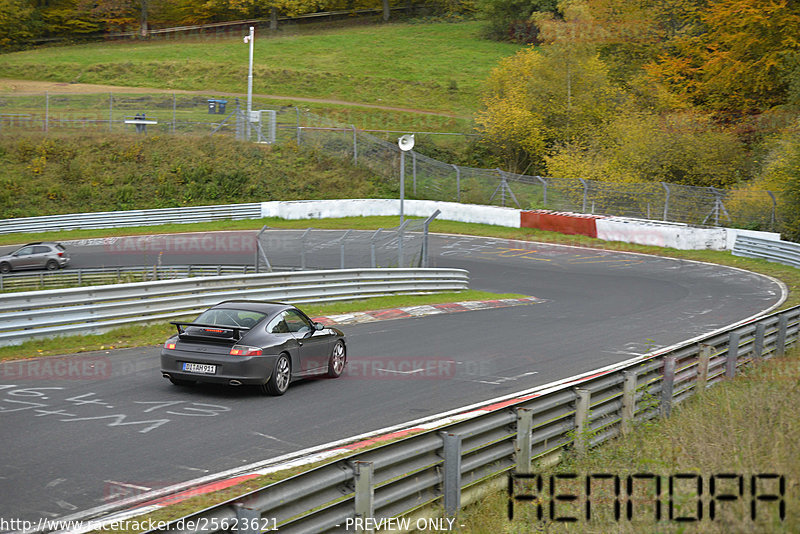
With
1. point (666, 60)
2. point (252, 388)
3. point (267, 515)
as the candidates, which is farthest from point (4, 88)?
point (267, 515)

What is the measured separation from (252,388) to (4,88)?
6400 centimetres

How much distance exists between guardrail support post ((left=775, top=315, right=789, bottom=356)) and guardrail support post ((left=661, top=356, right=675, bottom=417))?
559 cm

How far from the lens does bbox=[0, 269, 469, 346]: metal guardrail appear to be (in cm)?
1511

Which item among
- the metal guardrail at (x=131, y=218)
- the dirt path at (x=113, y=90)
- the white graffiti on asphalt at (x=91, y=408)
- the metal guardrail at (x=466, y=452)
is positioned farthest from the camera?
the dirt path at (x=113, y=90)

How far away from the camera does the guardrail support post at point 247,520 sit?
193 inches

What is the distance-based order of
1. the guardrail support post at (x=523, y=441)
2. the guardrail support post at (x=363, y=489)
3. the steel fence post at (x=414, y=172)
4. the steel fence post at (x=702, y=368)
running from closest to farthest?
the guardrail support post at (x=363, y=489)
the guardrail support post at (x=523, y=441)
the steel fence post at (x=702, y=368)
the steel fence post at (x=414, y=172)

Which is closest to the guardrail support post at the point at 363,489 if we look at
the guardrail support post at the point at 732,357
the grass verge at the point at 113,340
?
the guardrail support post at the point at 732,357

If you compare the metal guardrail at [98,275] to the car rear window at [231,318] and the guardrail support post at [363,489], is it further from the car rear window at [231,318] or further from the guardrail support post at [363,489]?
the guardrail support post at [363,489]

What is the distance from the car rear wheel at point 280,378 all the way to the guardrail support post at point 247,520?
688 centimetres

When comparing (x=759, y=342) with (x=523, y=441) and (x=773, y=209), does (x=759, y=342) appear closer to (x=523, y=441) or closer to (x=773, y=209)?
(x=523, y=441)

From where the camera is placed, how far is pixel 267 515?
520 centimetres

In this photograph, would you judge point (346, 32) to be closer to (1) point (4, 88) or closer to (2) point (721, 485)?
(1) point (4, 88)

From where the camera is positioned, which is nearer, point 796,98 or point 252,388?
point 252,388

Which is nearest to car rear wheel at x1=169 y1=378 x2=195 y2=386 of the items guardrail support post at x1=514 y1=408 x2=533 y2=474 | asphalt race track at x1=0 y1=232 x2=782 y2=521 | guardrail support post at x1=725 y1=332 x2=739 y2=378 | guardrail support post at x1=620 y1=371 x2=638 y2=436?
asphalt race track at x1=0 y1=232 x2=782 y2=521
